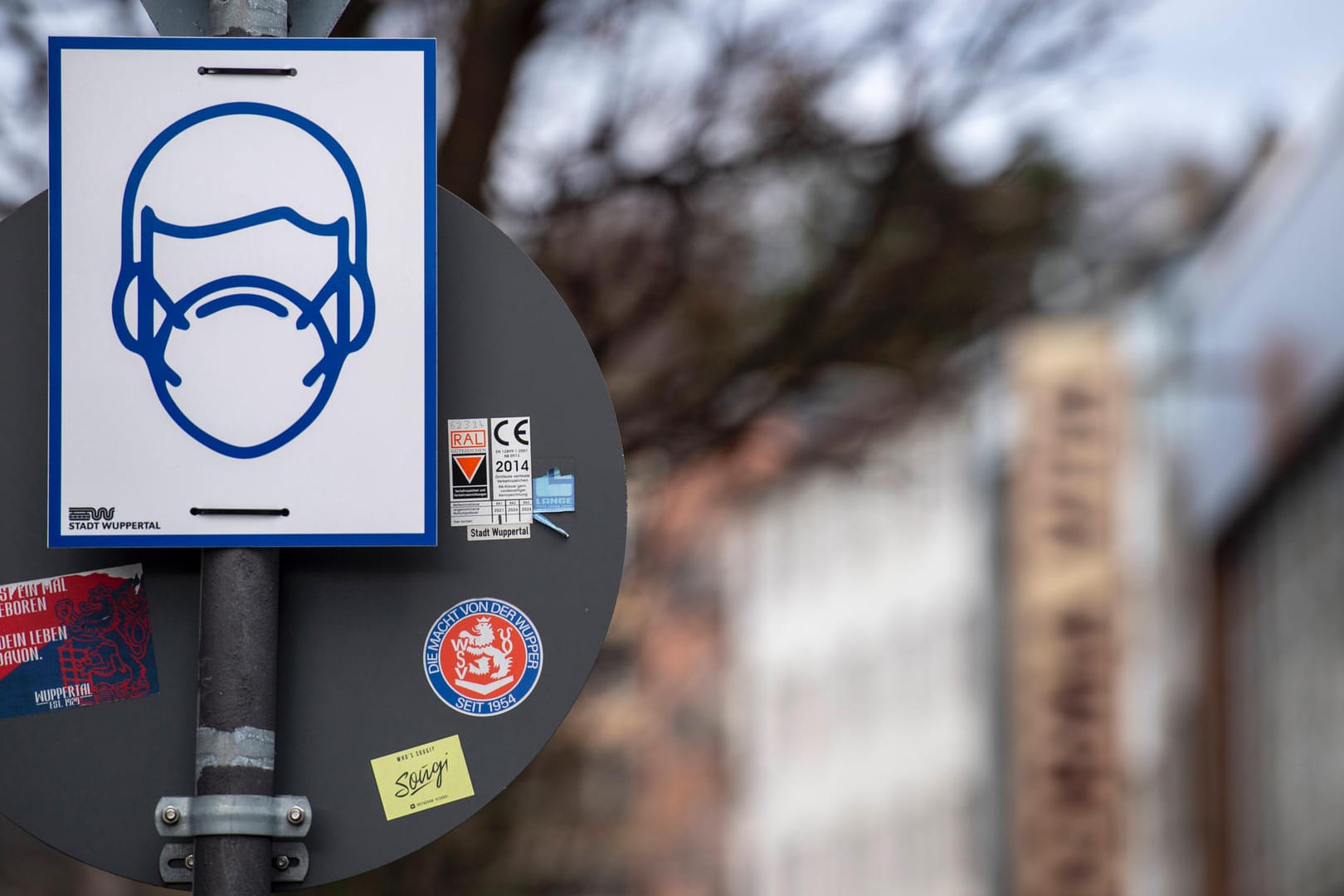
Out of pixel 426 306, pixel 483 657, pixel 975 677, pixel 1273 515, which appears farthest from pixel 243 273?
pixel 975 677

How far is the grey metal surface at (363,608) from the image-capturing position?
75.5 inches

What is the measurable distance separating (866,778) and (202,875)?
1328 inches

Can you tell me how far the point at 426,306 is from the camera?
6.25 feet

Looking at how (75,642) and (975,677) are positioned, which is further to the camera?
(975,677)

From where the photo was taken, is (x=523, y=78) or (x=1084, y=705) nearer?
(x=523, y=78)

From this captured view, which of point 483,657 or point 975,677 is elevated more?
point 483,657

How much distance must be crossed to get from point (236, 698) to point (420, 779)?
241 millimetres

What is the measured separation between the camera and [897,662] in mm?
34000

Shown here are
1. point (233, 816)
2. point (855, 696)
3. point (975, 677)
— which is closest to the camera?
point (233, 816)

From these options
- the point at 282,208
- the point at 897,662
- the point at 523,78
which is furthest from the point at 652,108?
the point at 897,662

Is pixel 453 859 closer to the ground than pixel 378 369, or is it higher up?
closer to the ground

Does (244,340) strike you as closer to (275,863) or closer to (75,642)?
(75,642)

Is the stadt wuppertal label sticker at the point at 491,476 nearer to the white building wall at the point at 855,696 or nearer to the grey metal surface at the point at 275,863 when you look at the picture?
the grey metal surface at the point at 275,863

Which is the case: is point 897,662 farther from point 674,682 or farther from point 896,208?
point 896,208
